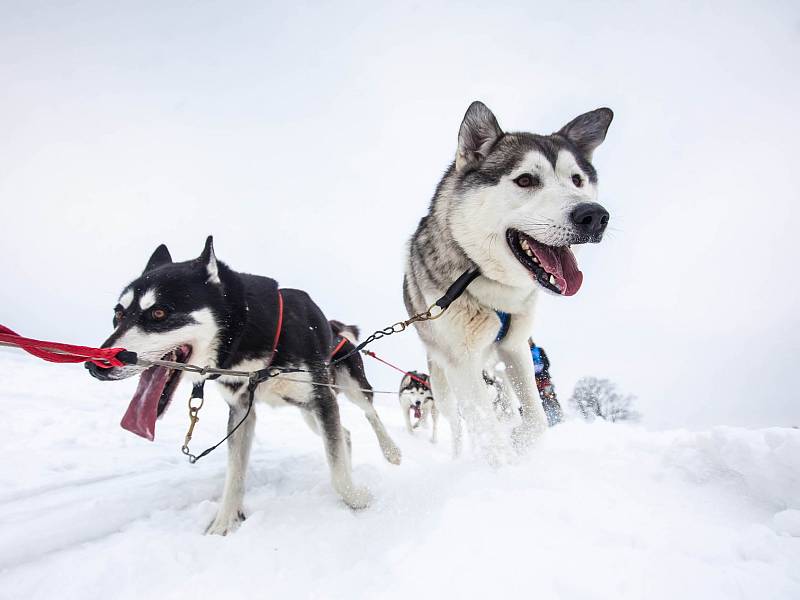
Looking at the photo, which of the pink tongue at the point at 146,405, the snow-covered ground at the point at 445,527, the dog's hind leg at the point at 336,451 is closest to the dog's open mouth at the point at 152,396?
the pink tongue at the point at 146,405

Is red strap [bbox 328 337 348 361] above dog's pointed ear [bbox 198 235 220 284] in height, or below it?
below

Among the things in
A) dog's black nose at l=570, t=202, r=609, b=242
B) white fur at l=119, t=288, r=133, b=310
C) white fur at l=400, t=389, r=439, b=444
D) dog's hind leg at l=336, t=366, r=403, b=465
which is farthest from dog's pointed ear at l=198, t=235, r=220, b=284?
white fur at l=400, t=389, r=439, b=444

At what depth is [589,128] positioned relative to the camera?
2514mm

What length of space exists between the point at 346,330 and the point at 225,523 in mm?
2395

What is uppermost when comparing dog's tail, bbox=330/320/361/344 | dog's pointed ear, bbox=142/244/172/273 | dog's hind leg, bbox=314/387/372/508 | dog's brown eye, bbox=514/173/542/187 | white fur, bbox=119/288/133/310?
dog's brown eye, bbox=514/173/542/187

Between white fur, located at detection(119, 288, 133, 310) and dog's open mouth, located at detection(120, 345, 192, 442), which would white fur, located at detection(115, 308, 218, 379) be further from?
white fur, located at detection(119, 288, 133, 310)

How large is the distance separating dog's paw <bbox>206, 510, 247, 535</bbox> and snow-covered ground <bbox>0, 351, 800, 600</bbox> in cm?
9

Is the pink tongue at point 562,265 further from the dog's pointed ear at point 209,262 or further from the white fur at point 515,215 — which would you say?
the dog's pointed ear at point 209,262

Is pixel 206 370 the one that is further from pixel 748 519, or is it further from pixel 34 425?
pixel 34 425

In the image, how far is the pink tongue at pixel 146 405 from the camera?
1.88m

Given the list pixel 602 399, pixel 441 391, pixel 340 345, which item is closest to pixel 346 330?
pixel 340 345

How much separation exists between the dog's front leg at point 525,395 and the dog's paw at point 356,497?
100cm

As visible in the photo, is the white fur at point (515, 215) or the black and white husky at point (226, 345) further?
the black and white husky at point (226, 345)

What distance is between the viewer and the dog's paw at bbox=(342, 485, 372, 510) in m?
2.25
